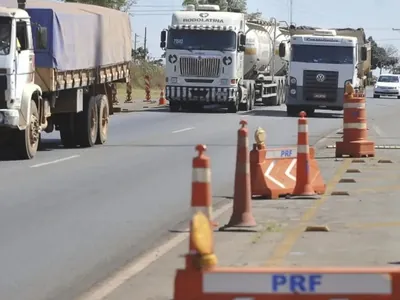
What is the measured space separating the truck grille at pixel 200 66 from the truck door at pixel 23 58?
797 inches

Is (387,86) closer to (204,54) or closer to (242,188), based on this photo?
(204,54)

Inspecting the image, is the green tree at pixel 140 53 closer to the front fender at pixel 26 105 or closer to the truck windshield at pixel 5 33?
the front fender at pixel 26 105

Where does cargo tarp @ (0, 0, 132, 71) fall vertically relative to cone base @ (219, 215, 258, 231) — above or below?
above

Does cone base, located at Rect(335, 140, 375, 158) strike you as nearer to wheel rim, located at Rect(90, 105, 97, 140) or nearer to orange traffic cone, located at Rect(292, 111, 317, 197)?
wheel rim, located at Rect(90, 105, 97, 140)

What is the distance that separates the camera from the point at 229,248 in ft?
32.1

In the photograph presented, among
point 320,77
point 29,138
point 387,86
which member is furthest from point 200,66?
point 387,86

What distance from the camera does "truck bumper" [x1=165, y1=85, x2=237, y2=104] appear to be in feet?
130

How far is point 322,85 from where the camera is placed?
38531mm

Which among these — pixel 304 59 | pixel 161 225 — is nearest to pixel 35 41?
pixel 161 225

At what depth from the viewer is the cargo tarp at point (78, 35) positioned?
2028 centimetres

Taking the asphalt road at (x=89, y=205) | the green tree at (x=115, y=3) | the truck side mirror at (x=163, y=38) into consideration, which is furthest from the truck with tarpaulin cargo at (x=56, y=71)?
the green tree at (x=115, y=3)

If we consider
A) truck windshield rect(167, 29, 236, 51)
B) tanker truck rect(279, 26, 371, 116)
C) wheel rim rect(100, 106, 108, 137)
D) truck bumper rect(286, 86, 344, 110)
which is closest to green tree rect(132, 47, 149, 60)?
truck windshield rect(167, 29, 236, 51)

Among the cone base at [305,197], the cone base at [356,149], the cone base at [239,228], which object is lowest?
the cone base at [239,228]

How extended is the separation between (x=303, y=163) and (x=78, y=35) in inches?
397
